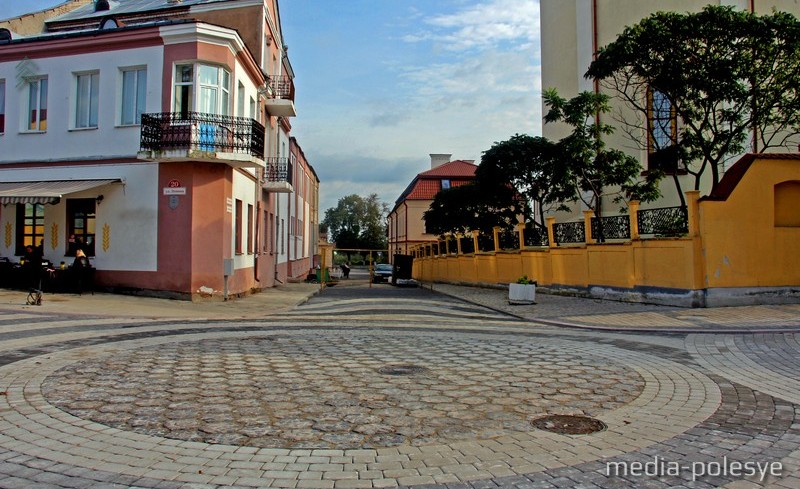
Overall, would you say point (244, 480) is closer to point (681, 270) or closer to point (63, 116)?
point (681, 270)

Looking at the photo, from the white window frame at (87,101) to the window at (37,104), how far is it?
1251mm

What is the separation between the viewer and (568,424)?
509 cm

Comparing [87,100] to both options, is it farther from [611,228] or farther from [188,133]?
[611,228]

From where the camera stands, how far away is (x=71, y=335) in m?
10.2

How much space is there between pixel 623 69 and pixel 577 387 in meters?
16.7

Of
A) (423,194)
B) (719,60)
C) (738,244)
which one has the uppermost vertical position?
(423,194)

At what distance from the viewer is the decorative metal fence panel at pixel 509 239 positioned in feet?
87.6

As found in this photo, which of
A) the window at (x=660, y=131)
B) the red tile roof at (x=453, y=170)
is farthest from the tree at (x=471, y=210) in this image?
the red tile roof at (x=453, y=170)

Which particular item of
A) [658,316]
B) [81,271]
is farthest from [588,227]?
[81,271]

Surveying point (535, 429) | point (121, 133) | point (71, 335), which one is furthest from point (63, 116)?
point (535, 429)

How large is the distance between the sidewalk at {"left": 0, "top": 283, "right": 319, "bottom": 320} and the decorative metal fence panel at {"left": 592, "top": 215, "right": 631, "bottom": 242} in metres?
10.4

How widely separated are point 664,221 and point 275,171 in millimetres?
16473

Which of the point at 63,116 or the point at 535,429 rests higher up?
the point at 63,116

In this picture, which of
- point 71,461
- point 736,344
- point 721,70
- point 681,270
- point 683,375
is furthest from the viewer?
point 721,70
